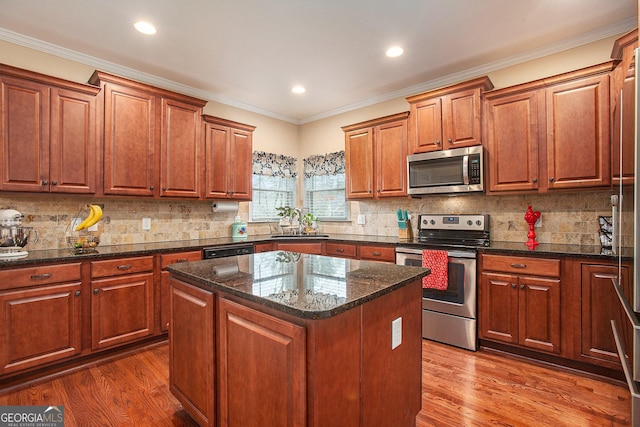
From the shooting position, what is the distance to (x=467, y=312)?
3004mm

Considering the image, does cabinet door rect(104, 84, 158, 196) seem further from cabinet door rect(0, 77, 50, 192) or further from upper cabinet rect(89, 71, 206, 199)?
cabinet door rect(0, 77, 50, 192)

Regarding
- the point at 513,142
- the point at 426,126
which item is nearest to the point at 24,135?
the point at 426,126

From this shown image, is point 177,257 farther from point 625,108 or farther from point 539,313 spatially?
point 625,108

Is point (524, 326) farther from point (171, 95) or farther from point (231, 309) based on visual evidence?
point (171, 95)

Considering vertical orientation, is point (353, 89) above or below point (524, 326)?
A: above

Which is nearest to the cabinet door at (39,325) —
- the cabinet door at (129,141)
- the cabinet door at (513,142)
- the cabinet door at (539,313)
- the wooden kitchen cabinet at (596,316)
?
the cabinet door at (129,141)

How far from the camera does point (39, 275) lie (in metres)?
2.44

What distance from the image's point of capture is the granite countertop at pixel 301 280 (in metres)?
1.21

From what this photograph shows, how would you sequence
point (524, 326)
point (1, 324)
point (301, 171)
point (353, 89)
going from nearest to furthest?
point (1, 324) < point (524, 326) < point (353, 89) < point (301, 171)

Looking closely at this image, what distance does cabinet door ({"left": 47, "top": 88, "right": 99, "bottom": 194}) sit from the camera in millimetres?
2748

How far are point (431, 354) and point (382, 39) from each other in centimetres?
290

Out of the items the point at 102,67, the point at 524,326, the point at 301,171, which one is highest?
the point at 102,67

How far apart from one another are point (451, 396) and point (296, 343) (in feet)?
5.38

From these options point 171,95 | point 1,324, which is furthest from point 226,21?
point 1,324
